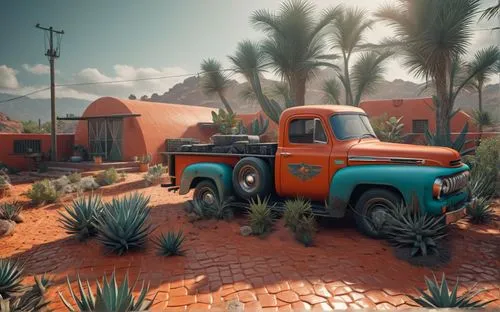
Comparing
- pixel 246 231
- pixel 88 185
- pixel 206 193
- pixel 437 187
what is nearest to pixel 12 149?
pixel 88 185

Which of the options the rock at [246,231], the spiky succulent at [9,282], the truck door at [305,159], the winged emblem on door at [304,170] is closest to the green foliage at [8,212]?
the spiky succulent at [9,282]

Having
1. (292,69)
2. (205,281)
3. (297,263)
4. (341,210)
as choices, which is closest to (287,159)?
(341,210)

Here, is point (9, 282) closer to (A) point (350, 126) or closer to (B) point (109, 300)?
(B) point (109, 300)

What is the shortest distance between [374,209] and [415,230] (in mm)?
741

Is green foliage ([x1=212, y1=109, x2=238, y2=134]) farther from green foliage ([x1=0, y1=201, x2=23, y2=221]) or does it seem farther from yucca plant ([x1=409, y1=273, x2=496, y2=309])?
yucca plant ([x1=409, y1=273, x2=496, y2=309])

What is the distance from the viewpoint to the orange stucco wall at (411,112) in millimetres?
19859

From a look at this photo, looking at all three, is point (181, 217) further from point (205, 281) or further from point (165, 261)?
point (205, 281)

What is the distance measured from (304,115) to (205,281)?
11.5 feet

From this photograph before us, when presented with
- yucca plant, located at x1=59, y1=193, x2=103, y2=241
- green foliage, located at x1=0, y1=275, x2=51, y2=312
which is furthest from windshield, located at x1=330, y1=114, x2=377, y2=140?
green foliage, located at x1=0, y1=275, x2=51, y2=312

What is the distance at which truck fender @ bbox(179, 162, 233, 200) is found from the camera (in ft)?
21.2

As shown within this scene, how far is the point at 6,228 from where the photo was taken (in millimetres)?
6684

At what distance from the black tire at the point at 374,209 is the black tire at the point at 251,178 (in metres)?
1.75

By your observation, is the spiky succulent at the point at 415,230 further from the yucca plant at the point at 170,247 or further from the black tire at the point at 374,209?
the yucca plant at the point at 170,247

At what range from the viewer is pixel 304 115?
5848 mm
